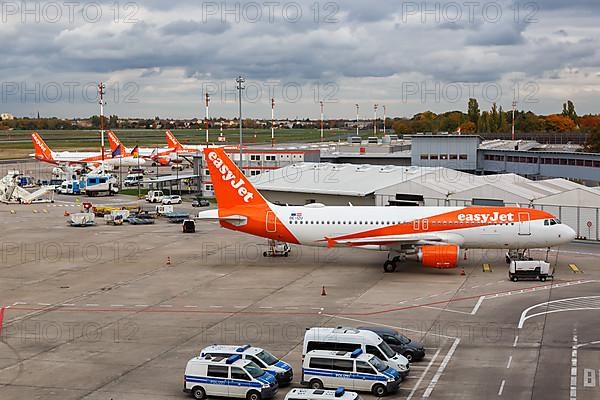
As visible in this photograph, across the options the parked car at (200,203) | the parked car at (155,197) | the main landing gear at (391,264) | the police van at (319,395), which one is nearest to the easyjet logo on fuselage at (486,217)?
the main landing gear at (391,264)

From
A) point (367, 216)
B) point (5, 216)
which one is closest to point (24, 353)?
point (367, 216)

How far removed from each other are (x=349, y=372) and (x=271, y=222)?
30.7 meters

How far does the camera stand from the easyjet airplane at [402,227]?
58469 mm

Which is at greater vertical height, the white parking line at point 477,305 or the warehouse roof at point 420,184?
the warehouse roof at point 420,184

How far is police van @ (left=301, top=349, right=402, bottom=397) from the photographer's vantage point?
31.5 metres

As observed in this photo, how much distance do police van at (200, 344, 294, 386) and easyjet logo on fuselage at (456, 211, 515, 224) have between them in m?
29.1

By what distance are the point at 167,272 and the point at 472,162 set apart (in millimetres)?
73187

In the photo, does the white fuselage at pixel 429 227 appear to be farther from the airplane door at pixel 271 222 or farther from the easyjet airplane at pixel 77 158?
the easyjet airplane at pixel 77 158

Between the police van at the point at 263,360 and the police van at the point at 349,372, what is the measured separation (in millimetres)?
868

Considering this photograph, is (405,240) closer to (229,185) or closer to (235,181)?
(235,181)

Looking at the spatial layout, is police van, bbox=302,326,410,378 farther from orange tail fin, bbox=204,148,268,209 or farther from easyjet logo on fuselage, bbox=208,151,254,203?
easyjet logo on fuselage, bbox=208,151,254,203

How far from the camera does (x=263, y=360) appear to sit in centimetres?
3309

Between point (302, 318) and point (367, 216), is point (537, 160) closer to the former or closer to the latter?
point (367, 216)

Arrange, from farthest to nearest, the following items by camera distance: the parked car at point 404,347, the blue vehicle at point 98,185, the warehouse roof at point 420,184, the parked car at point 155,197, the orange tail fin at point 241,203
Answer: the blue vehicle at point 98,185, the parked car at point 155,197, the warehouse roof at point 420,184, the orange tail fin at point 241,203, the parked car at point 404,347
